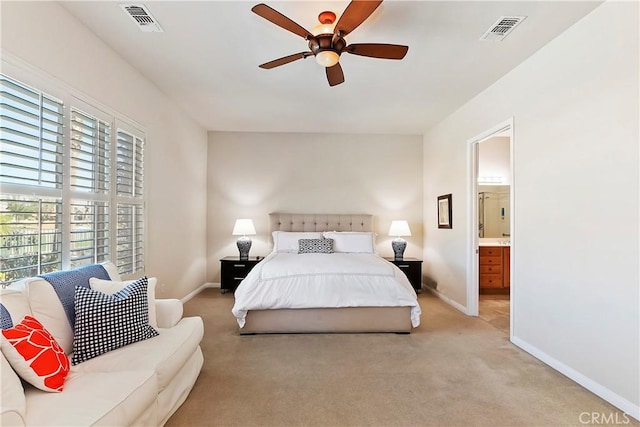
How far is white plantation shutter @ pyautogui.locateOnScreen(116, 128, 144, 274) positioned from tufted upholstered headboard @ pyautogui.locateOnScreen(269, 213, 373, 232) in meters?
2.50

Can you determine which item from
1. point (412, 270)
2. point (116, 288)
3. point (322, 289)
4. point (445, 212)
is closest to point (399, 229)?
point (412, 270)

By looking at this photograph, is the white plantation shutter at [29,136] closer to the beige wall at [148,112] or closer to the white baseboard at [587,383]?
the beige wall at [148,112]

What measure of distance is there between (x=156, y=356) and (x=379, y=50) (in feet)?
8.39

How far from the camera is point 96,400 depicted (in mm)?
1470

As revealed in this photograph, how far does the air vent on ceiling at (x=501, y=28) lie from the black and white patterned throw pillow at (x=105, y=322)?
328cm

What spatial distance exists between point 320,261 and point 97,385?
2.48 m

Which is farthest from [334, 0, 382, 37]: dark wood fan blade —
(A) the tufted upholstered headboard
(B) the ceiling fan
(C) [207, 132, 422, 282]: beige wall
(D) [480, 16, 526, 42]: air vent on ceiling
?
(A) the tufted upholstered headboard

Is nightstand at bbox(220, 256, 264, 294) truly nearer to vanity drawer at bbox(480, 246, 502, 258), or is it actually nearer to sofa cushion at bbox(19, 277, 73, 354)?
sofa cushion at bbox(19, 277, 73, 354)

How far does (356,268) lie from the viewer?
3.63 m

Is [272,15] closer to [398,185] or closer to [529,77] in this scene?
[529,77]

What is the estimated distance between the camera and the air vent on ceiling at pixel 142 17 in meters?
2.34

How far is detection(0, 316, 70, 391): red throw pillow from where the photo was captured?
1.46 metres

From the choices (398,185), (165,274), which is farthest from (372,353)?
(398,185)

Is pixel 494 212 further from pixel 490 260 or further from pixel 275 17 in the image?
pixel 275 17
